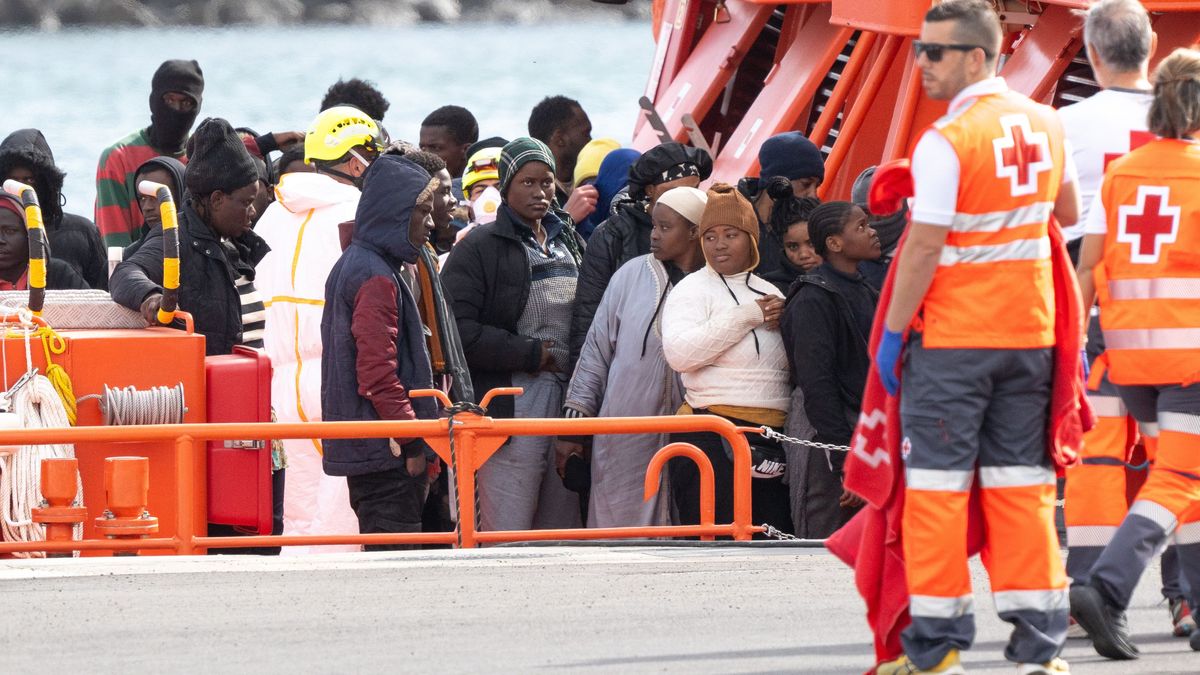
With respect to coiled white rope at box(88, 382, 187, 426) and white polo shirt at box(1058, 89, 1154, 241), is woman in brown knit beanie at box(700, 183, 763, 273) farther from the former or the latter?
coiled white rope at box(88, 382, 187, 426)

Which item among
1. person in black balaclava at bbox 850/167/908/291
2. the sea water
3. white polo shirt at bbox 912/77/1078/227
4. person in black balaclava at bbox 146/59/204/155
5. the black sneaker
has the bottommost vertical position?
the sea water

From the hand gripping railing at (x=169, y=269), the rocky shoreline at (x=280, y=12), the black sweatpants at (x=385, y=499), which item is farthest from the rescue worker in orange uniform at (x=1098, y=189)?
the rocky shoreline at (x=280, y=12)

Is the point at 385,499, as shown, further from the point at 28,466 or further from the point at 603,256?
the point at 603,256

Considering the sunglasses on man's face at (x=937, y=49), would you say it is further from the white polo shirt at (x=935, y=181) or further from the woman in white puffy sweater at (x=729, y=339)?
the woman in white puffy sweater at (x=729, y=339)

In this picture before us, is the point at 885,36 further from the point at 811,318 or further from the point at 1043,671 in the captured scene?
the point at 1043,671

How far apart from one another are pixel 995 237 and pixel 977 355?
1.01 ft

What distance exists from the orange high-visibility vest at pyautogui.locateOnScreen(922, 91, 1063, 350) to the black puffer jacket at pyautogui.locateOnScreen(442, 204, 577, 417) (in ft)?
11.9

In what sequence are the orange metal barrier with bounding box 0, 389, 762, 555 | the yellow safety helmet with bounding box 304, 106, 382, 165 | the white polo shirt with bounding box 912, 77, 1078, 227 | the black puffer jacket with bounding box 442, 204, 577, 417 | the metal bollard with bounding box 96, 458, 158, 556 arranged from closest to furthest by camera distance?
the white polo shirt with bounding box 912, 77, 1078, 227, the orange metal barrier with bounding box 0, 389, 762, 555, the metal bollard with bounding box 96, 458, 158, 556, the black puffer jacket with bounding box 442, 204, 577, 417, the yellow safety helmet with bounding box 304, 106, 382, 165

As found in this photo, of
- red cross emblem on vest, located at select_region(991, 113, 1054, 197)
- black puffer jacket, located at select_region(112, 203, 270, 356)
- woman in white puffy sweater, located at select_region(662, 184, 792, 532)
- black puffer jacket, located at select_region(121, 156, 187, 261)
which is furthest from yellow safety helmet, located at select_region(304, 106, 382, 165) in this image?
red cross emblem on vest, located at select_region(991, 113, 1054, 197)

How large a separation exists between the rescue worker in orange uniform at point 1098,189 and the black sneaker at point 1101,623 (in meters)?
0.31

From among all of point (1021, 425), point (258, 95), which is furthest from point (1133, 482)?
point (258, 95)

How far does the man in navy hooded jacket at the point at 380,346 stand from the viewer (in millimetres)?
8094

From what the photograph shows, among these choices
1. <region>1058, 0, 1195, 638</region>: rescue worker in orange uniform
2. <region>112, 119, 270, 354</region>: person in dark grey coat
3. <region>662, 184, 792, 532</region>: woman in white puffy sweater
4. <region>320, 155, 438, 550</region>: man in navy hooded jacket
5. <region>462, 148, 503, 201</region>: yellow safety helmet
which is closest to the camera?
<region>1058, 0, 1195, 638</region>: rescue worker in orange uniform

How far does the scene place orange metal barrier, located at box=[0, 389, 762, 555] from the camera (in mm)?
7582
